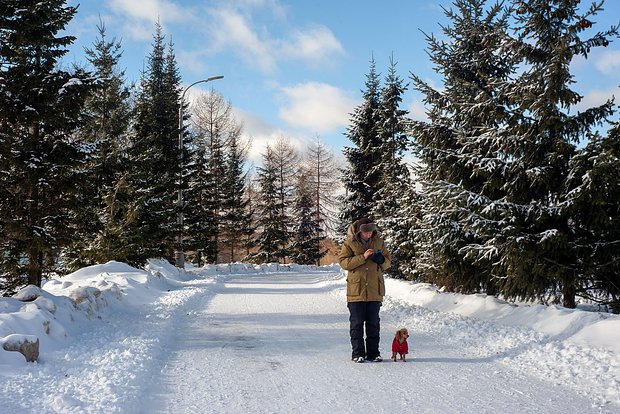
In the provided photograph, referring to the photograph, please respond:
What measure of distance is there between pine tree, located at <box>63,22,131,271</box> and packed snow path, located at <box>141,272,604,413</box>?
7007mm

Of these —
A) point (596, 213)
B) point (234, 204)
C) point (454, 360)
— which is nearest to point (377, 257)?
point (454, 360)

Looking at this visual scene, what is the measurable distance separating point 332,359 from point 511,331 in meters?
3.36

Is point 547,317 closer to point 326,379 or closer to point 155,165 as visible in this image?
point 326,379

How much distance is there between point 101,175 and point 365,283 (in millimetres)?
15430

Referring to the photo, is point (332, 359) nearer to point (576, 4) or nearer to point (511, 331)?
point (511, 331)

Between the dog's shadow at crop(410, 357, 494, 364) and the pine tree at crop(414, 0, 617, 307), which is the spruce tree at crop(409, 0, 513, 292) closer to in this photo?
the pine tree at crop(414, 0, 617, 307)

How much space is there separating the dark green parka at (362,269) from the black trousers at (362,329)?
13 cm

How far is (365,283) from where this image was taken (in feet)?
22.2

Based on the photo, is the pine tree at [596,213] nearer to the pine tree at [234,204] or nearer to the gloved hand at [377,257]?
the gloved hand at [377,257]

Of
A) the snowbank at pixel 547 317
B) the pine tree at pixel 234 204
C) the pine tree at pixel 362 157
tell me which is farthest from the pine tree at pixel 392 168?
the pine tree at pixel 234 204

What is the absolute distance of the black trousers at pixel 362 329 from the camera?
21.7 ft

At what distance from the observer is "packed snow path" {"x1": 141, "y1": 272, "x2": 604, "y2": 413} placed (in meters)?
4.65

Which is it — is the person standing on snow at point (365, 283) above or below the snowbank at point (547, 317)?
above

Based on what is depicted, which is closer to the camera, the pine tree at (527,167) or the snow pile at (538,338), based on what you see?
the snow pile at (538,338)
